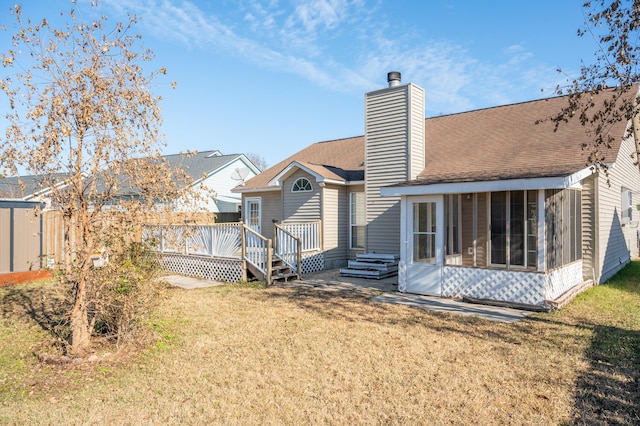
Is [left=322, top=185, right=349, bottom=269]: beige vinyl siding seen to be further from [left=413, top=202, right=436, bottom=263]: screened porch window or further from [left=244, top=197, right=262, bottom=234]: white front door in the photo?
[left=413, top=202, right=436, bottom=263]: screened porch window

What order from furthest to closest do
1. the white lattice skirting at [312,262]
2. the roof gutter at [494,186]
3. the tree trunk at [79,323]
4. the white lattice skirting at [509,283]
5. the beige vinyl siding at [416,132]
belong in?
the white lattice skirting at [312,262] → the beige vinyl siding at [416,132] → the white lattice skirting at [509,283] → the roof gutter at [494,186] → the tree trunk at [79,323]

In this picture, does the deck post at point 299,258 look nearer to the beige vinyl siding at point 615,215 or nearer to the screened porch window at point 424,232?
the screened porch window at point 424,232

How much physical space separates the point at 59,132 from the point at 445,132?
13.1 metres

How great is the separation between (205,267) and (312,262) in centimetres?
347

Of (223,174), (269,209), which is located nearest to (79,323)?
(269,209)

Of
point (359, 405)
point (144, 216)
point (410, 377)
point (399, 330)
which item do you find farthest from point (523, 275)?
point (144, 216)

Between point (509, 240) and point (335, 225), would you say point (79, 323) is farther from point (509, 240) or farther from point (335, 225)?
point (335, 225)

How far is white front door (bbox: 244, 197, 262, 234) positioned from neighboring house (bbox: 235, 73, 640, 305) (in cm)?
9

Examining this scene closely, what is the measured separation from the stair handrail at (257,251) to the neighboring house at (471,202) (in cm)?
168

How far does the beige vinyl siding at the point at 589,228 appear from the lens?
10.1 meters

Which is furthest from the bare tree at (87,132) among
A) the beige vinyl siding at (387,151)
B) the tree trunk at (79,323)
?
the beige vinyl siding at (387,151)

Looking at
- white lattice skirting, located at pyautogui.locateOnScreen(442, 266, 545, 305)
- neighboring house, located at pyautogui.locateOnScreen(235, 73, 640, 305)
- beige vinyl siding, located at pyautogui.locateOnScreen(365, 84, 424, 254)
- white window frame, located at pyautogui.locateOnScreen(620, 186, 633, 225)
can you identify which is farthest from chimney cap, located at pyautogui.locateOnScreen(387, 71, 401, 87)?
white window frame, located at pyautogui.locateOnScreen(620, 186, 633, 225)

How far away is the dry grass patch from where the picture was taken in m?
4.00

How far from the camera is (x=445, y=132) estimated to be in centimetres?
1534
